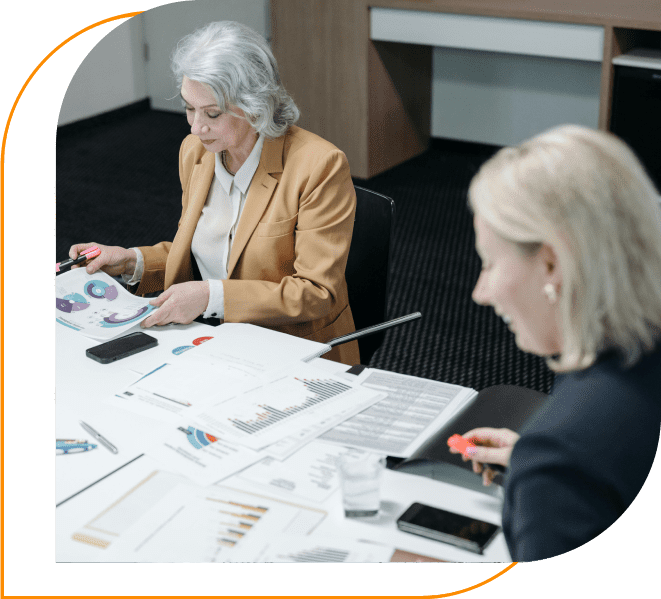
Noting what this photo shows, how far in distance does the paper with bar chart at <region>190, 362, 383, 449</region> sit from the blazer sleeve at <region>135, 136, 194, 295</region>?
69 centimetres

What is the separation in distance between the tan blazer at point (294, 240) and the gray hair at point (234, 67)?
0.11 meters

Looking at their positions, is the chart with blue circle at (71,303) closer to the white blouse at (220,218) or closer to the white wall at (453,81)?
the white blouse at (220,218)

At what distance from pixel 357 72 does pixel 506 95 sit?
1000mm

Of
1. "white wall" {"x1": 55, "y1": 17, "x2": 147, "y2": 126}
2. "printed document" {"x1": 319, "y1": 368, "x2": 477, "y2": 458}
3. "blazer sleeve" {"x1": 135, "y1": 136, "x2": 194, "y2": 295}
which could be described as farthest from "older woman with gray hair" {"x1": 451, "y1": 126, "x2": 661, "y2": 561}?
"white wall" {"x1": 55, "y1": 17, "x2": 147, "y2": 126}

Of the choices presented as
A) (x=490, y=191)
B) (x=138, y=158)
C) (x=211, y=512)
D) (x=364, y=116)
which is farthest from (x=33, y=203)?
(x=138, y=158)

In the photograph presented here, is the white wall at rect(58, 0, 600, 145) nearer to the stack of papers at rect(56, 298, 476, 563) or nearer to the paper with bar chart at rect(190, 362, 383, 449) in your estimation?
the stack of papers at rect(56, 298, 476, 563)

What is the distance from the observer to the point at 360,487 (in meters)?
1.15

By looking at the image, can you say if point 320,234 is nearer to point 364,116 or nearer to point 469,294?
point 469,294

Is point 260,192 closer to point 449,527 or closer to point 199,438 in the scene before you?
point 199,438

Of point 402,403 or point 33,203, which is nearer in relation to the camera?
point 33,203

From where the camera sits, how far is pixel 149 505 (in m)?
1.15

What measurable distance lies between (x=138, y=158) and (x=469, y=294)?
106 inches

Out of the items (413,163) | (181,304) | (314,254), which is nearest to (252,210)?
(314,254)

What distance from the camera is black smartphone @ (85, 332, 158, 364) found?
1.59 metres
